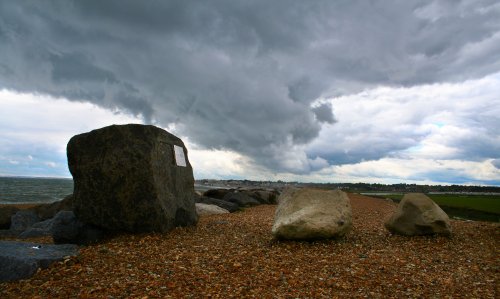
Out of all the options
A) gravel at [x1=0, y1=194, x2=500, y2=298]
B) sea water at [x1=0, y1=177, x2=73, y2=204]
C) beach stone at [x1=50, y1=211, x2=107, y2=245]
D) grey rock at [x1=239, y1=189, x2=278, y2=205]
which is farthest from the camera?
sea water at [x1=0, y1=177, x2=73, y2=204]

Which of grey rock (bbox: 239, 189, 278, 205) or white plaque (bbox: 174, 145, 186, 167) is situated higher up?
white plaque (bbox: 174, 145, 186, 167)

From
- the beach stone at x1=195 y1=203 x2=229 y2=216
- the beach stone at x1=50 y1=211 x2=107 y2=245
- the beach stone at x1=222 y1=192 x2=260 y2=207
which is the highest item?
the beach stone at x1=222 y1=192 x2=260 y2=207

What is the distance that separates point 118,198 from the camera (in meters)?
10.8

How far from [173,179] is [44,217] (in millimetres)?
14063

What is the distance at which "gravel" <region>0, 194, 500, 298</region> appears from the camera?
6.67 m

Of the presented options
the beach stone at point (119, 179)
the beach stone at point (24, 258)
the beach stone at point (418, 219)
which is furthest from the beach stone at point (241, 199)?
the beach stone at point (24, 258)

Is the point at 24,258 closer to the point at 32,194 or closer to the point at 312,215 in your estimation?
the point at 312,215

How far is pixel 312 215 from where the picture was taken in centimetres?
1068

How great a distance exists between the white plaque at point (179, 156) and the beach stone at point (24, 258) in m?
4.76

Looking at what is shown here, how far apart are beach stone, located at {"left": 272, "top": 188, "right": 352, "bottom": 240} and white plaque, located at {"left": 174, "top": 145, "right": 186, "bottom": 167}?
3811 millimetres

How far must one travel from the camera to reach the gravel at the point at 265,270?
6.67 metres

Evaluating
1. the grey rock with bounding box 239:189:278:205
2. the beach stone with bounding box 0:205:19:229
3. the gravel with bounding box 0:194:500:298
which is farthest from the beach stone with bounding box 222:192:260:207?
the gravel with bounding box 0:194:500:298

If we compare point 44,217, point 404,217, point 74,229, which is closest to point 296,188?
point 404,217

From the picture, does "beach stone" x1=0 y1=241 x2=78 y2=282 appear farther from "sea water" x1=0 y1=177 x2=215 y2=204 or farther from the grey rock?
"sea water" x1=0 y1=177 x2=215 y2=204
